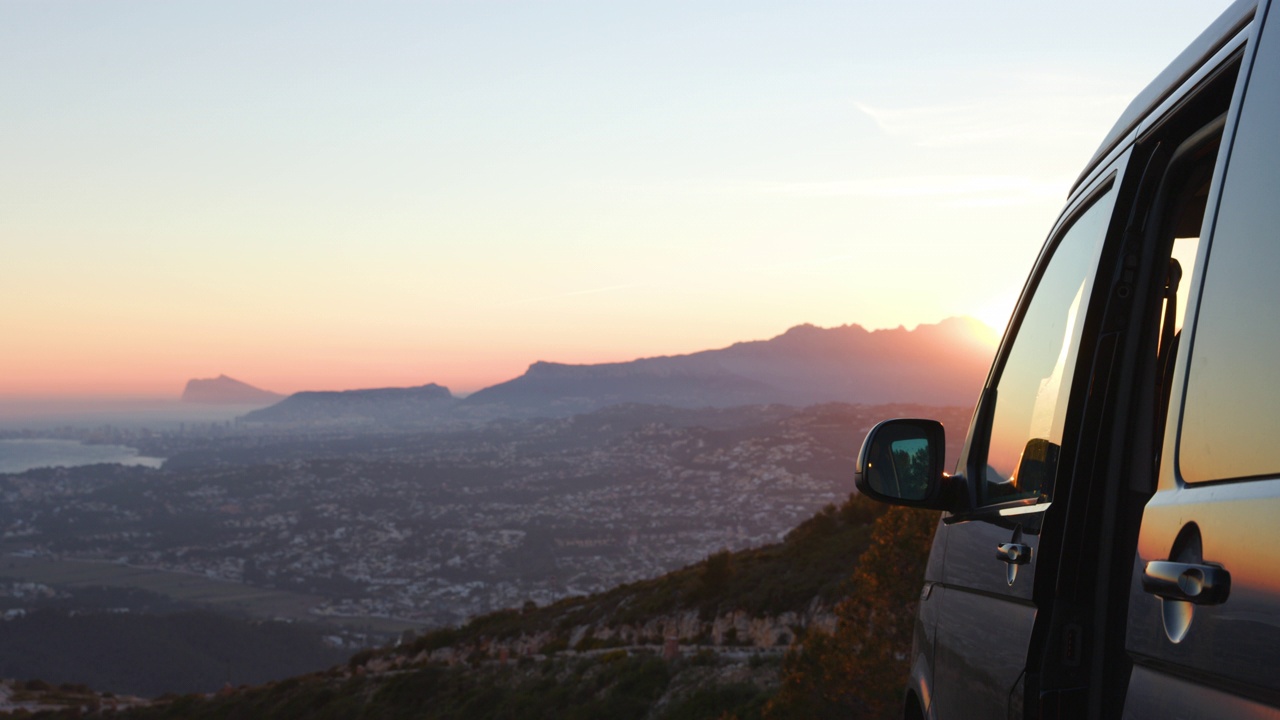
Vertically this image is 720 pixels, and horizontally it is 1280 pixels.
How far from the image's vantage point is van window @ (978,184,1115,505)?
213cm

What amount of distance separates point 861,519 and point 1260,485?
112 ft

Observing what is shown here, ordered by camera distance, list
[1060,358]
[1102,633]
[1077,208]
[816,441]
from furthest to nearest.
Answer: [816,441]
[1077,208]
[1060,358]
[1102,633]

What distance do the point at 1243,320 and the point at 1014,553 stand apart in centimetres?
93

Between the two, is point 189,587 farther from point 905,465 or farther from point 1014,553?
point 1014,553

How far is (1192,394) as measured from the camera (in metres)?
1.47

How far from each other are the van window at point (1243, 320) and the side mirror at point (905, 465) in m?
1.41

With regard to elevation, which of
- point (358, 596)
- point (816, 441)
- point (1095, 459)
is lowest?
point (358, 596)

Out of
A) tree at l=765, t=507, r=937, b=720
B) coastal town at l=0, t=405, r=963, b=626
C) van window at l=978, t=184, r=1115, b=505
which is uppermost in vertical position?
van window at l=978, t=184, r=1115, b=505

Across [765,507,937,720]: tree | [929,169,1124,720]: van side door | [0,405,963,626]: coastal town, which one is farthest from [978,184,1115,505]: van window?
[0,405,963,626]: coastal town

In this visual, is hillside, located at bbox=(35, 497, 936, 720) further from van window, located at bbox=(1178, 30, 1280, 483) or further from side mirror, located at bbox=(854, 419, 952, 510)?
van window, located at bbox=(1178, 30, 1280, 483)

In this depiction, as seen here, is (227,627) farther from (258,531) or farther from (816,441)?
(816,441)

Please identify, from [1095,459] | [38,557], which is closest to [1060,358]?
[1095,459]

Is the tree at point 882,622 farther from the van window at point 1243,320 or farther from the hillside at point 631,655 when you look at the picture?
the van window at point 1243,320

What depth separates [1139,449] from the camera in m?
1.78
